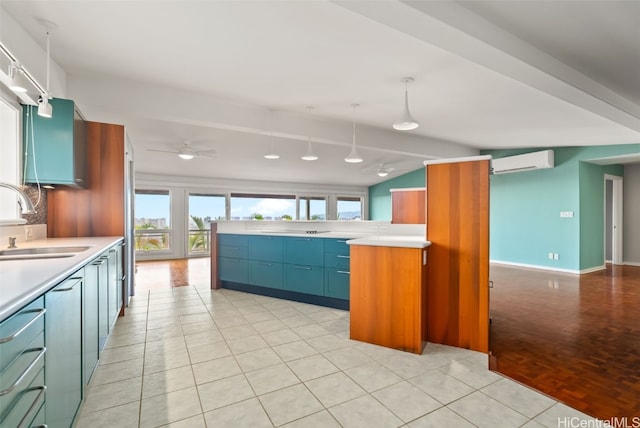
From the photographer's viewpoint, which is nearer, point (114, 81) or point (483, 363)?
point (483, 363)

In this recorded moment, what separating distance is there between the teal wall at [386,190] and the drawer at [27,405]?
10.1 metres

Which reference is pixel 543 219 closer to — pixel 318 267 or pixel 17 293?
pixel 318 267

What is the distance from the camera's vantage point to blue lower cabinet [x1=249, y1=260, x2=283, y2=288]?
14.4 ft

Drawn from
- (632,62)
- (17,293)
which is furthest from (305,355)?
(632,62)

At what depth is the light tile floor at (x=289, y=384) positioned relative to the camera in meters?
1.80

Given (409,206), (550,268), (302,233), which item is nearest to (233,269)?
(302,233)

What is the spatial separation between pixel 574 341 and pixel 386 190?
9180 millimetres

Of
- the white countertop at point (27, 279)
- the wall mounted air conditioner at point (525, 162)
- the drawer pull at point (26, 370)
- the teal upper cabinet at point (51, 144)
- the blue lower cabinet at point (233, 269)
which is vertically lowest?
the blue lower cabinet at point (233, 269)

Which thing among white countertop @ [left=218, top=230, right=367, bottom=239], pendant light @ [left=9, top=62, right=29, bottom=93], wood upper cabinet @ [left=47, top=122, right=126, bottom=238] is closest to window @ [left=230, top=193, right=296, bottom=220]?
white countertop @ [left=218, top=230, right=367, bottom=239]

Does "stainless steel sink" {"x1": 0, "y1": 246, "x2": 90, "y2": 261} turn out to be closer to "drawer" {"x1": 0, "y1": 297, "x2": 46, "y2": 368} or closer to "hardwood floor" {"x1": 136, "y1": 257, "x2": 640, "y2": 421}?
"drawer" {"x1": 0, "y1": 297, "x2": 46, "y2": 368}

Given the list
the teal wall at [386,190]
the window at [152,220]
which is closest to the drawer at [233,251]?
the window at [152,220]

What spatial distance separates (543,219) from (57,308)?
8327 millimetres

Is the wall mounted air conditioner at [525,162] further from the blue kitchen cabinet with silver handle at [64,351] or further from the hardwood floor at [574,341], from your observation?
the blue kitchen cabinet with silver handle at [64,351]

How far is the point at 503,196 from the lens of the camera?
7699 millimetres
